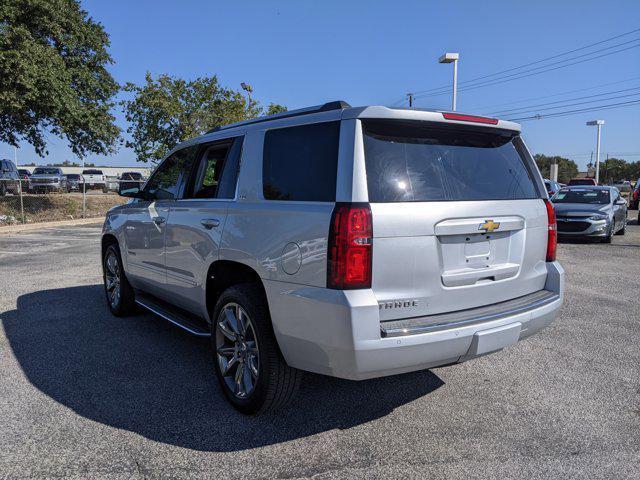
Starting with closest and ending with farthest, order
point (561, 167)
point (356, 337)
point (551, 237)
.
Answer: point (356, 337)
point (551, 237)
point (561, 167)

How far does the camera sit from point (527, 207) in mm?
3568

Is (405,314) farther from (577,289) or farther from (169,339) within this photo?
(577,289)

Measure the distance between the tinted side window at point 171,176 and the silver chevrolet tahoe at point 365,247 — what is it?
0.67 meters

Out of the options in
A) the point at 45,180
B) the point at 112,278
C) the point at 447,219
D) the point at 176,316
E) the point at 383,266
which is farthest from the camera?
the point at 45,180

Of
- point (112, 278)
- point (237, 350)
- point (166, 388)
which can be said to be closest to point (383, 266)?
point (237, 350)

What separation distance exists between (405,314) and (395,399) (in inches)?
45.3

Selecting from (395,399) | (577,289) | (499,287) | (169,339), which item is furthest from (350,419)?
(577,289)

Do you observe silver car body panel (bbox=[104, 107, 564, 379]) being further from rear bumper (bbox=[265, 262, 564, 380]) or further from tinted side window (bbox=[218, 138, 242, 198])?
tinted side window (bbox=[218, 138, 242, 198])

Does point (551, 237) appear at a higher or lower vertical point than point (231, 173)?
lower

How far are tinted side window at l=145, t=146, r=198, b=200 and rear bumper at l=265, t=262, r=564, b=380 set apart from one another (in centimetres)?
199

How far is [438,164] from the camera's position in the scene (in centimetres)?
321

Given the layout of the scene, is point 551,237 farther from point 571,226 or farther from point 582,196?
point 582,196

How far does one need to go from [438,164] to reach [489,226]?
1.67 feet

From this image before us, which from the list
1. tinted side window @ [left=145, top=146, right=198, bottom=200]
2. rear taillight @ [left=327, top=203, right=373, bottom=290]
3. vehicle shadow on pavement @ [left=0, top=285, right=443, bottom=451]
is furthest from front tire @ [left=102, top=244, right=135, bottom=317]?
rear taillight @ [left=327, top=203, right=373, bottom=290]
